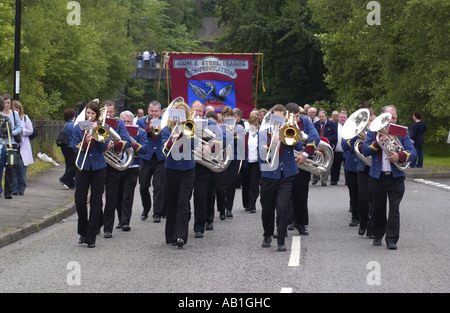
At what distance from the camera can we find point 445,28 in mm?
29875

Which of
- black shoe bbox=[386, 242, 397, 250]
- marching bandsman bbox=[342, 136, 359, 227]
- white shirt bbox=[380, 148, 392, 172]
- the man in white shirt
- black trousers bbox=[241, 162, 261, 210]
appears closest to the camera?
black shoe bbox=[386, 242, 397, 250]

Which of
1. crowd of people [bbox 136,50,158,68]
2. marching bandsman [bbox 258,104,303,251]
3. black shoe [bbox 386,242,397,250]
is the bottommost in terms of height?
black shoe [bbox 386,242,397,250]

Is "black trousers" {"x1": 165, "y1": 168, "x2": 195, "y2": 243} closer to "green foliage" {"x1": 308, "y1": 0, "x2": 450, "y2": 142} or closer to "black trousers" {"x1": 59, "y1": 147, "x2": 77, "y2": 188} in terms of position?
"black trousers" {"x1": 59, "y1": 147, "x2": 77, "y2": 188}

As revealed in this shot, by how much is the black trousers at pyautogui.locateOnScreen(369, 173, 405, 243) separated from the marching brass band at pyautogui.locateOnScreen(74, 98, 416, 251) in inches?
0.5

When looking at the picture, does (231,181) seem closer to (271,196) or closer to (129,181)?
(129,181)

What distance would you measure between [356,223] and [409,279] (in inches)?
203

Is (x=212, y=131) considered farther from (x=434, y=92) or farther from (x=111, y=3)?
(x=111, y=3)

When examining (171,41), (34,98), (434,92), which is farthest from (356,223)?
(171,41)

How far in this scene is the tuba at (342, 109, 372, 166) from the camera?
12992 mm

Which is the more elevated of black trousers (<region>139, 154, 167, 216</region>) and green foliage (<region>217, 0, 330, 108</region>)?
green foliage (<region>217, 0, 330, 108</region>)

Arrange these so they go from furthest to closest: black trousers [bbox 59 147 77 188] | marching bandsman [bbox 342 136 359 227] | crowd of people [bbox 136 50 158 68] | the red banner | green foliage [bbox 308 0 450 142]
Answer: crowd of people [bbox 136 50 158 68] → green foliage [bbox 308 0 450 142] → the red banner → black trousers [bbox 59 147 77 188] → marching bandsman [bbox 342 136 359 227]

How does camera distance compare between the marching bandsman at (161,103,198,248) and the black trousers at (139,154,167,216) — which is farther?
the black trousers at (139,154,167,216)

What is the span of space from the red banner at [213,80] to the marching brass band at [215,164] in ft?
28.9

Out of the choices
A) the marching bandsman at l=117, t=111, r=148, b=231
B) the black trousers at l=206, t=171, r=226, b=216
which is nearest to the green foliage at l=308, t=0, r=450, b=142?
the black trousers at l=206, t=171, r=226, b=216
